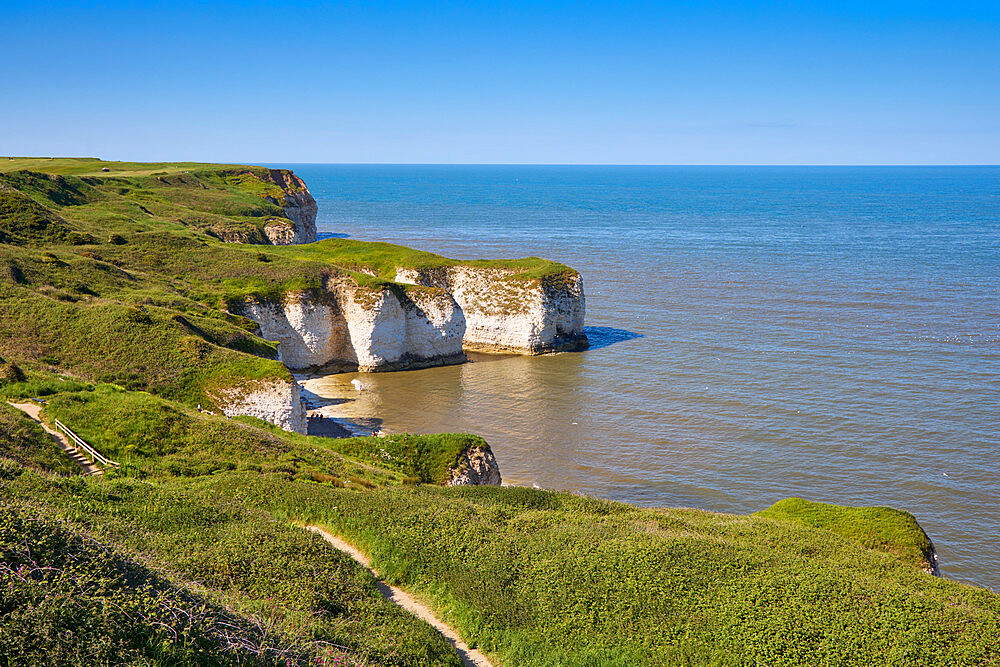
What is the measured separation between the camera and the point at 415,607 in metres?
15.5

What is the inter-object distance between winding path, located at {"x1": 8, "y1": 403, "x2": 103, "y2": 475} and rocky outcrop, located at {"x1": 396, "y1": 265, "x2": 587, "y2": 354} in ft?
117

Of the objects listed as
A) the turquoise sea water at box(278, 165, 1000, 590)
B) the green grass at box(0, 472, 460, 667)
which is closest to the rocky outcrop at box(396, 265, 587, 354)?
the turquoise sea water at box(278, 165, 1000, 590)

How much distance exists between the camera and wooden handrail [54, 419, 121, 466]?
69.8 ft

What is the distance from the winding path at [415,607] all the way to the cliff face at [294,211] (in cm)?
7653

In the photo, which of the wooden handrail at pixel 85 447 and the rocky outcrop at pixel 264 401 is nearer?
the wooden handrail at pixel 85 447

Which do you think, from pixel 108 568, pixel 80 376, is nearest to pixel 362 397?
pixel 80 376

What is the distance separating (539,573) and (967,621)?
901 cm

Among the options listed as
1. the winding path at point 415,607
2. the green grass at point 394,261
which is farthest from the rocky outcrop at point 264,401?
the green grass at point 394,261

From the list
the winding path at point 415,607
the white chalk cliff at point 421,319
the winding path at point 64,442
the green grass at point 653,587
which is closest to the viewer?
the green grass at point 653,587

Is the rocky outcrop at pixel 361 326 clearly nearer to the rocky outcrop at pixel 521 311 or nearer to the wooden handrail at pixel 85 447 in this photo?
the rocky outcrop at pixel 521 311

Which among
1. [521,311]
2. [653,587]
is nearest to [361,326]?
[521,311]

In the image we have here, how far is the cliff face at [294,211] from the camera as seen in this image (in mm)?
89438

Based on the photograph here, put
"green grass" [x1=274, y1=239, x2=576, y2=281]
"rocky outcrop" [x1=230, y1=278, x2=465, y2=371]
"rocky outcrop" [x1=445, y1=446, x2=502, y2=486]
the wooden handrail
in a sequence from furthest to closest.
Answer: "green grass" [x1=274, y1=239, x2=576, y2=281] < "rocky outcrop" [x1=230, y1=278, x2=465, y2=371] < "rocky outcrop" [x1=445, y1=446, x2=502, y2=486] < the wooden handrail

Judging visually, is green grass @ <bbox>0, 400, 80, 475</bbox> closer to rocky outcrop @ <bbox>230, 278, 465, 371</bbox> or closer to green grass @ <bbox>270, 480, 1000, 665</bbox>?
green grass @ <bbox>270, 480, 1000, 665</bbox>
